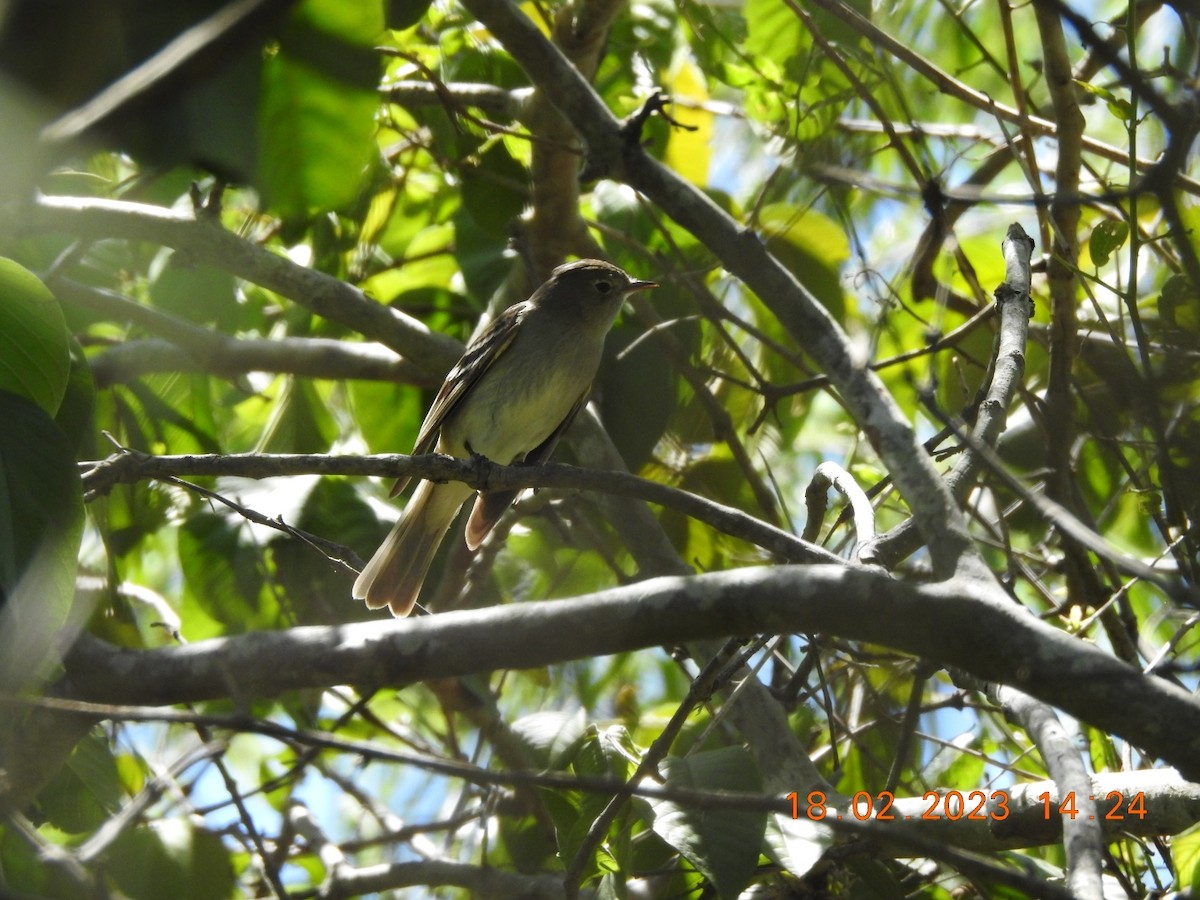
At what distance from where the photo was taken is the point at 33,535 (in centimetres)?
224

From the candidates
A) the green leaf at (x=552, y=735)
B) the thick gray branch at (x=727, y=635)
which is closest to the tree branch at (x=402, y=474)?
the thick gray branch at (x=727, y=635)

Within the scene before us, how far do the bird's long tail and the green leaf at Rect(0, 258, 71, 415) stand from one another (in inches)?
77.7

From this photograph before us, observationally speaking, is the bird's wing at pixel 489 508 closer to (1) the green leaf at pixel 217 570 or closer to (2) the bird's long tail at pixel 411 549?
(2) the bird's long tail at pixel 411 549

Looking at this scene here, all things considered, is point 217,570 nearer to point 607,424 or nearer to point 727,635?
point 607,424

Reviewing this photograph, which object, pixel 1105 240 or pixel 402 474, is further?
pixel 402 474

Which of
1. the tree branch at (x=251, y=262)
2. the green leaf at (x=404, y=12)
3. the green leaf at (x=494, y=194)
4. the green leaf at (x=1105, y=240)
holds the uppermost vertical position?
the green leaf at (x=494, y=194)

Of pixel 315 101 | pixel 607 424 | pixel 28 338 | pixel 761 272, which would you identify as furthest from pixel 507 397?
pixel 315 101

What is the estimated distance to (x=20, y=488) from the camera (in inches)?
90.1

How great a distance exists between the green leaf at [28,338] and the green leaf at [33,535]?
156mm

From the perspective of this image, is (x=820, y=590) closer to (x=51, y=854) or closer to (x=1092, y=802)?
(x=1092, y=802)

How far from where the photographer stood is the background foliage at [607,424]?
233cm

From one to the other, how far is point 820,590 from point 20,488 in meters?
1.66

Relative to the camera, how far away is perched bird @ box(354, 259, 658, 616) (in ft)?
15.7

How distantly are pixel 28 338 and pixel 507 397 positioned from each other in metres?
2.95
